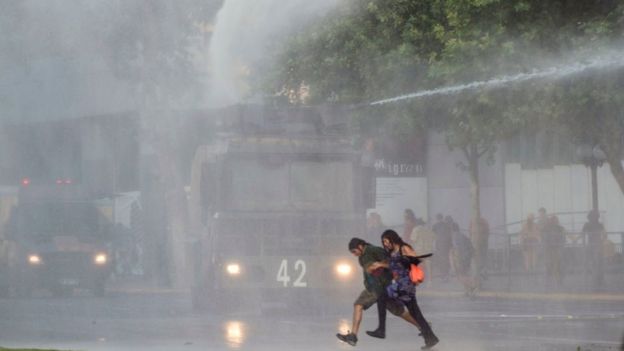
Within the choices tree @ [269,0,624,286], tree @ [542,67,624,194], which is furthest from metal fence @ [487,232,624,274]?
tree @ [542,67,624,194]

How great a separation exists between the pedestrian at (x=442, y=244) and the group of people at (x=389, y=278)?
19307 millimetres

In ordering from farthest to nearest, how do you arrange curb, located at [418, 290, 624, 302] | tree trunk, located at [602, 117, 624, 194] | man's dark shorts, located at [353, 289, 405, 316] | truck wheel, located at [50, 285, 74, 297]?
truck wheel, located at [50, 285, 74, 297], curb, located at [418, 290, 624, 302], tree trunk, located at [602, 117, 624, 194], man's dark shorts, located at [353, 289, 405, 316]

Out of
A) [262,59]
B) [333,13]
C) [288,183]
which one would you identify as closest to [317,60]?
[333,13]

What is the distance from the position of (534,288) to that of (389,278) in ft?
56.4

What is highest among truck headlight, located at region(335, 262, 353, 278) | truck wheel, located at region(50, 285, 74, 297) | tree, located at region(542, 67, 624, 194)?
tree, located at region(542, 67, 624, 194)

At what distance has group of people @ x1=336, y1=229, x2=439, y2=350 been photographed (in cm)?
1328

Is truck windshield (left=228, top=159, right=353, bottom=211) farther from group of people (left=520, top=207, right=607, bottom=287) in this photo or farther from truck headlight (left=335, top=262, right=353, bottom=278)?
group of people (left=520, top=207, right=607, bottom=287)

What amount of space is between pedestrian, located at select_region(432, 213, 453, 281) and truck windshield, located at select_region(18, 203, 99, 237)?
8.49m

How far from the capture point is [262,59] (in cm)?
2438

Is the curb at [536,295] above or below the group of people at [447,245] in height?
below

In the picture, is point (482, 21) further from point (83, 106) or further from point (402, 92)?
point (83, 106)

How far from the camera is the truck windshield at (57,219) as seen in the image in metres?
30.4

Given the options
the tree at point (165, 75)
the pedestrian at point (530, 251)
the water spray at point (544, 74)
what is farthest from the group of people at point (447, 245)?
the water spray at point (544, 74)

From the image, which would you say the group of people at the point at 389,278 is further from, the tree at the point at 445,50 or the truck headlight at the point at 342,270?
the tree at the point at 445,50
